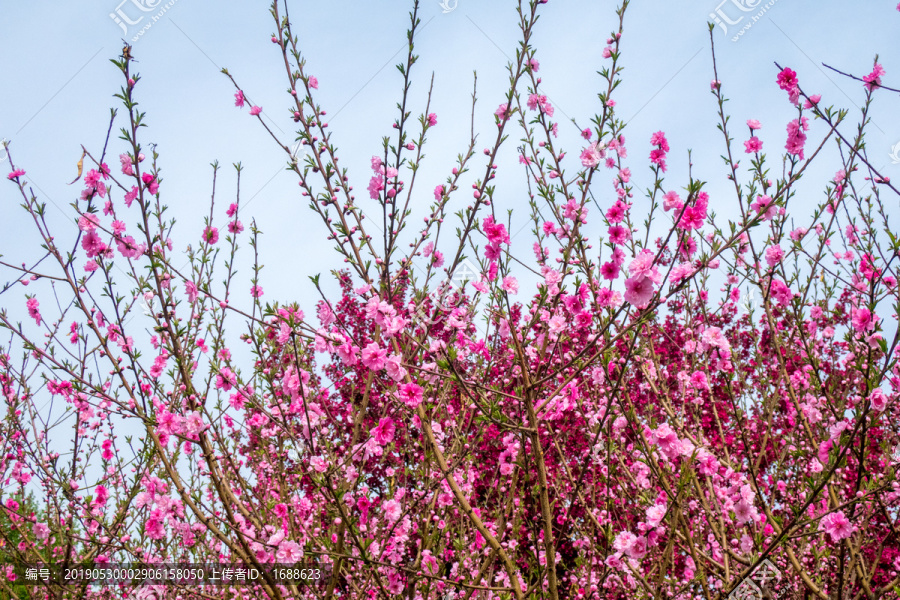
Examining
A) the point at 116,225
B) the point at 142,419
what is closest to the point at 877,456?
the point at 142,419

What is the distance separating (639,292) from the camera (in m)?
2.48

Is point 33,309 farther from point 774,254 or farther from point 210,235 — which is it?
point 774,254

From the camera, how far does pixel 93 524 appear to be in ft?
13.6

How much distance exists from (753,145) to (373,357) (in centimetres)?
288

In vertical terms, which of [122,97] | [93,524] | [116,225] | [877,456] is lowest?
[877,456]

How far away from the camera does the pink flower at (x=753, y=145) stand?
12.6 ft

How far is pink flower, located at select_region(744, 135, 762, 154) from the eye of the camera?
12.6 ft

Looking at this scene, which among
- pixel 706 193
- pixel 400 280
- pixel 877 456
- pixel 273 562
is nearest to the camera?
pixel 706 193

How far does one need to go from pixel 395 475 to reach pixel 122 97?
3.61 m

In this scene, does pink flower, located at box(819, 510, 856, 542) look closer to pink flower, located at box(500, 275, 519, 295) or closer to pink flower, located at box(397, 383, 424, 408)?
pink flower, located at box(500, 275, 519, 295)

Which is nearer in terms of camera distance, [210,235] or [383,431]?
[383,431]

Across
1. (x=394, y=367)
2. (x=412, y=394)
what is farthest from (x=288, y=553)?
(x=394, y=367)

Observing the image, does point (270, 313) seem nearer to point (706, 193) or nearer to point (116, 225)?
point (116, 225)

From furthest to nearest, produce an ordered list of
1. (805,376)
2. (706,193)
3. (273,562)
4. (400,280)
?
(805,376) < (400,280) < (273,562) < (706,193)
